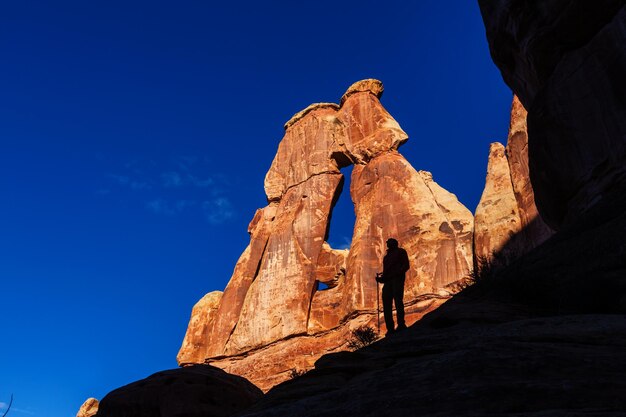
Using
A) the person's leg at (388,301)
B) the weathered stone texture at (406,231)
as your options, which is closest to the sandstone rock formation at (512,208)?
the weathered stone texture at (406,231)

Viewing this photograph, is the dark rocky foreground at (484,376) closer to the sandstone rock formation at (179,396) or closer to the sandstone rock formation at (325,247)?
the sandstone rock formation at (179,396)

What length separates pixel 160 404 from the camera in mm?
8367

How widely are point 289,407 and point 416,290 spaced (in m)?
28.3

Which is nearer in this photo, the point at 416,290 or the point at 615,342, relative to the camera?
the point at 615,342

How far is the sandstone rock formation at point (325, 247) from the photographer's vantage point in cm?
3241

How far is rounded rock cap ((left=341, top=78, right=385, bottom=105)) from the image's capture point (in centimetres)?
4488

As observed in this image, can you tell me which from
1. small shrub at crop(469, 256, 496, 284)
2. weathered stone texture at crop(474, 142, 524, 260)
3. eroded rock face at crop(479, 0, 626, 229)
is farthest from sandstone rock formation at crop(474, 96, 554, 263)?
small shrub at crop(469, 256, 496, 284)

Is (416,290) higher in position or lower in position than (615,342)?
higher

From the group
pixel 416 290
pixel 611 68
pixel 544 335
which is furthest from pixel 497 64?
pixel 416 290

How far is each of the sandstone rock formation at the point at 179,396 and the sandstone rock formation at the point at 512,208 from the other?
22.8 metres

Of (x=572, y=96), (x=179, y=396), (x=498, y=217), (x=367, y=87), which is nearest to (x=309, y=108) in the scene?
(x=367, y=87)

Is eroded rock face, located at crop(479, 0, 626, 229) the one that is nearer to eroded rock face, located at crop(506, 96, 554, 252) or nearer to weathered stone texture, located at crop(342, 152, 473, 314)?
eroded rock face, located at crop(506, 96, 554, 252)

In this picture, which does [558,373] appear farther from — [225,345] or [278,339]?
[225,345]

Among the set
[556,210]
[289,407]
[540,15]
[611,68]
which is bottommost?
[289,407]
